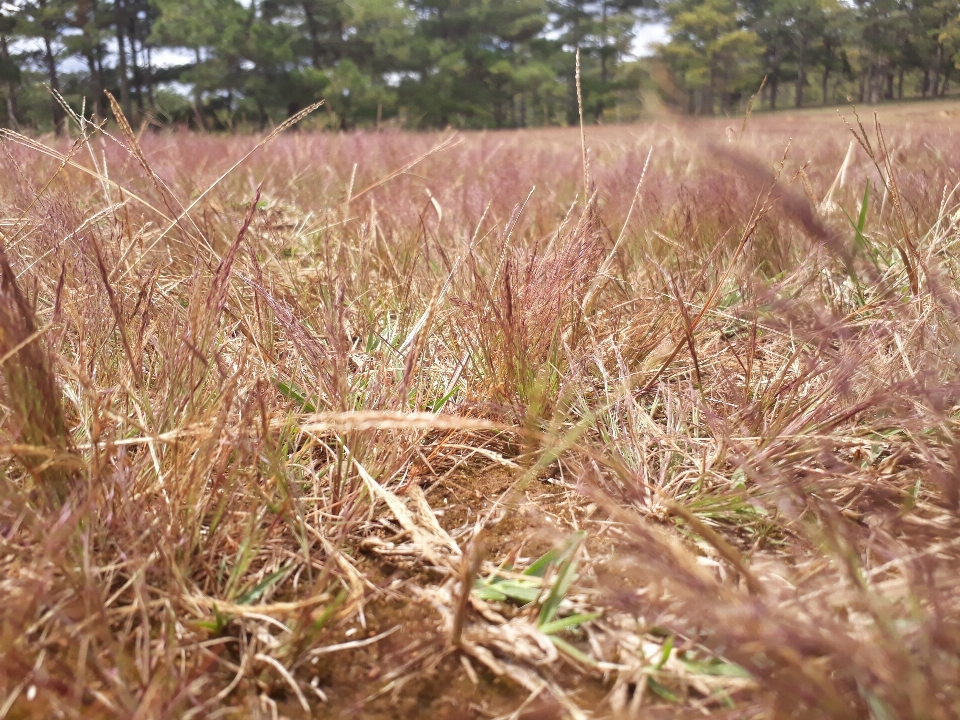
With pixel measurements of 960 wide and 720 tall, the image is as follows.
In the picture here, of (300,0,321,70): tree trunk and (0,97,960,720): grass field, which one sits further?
(300,0,321,70): tree trunk

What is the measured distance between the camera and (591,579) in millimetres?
695

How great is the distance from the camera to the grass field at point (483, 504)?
0.53 m

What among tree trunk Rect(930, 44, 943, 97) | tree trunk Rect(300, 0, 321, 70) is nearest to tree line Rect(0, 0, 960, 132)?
tree trunk Rect(300, 0, 321, 70)

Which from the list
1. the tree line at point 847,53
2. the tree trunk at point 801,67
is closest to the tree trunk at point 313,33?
the tree trunk at point 801,67

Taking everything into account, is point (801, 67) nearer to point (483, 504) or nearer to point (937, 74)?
point (937, 74)

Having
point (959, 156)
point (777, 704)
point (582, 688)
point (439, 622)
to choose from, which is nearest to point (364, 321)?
point (439, 622)

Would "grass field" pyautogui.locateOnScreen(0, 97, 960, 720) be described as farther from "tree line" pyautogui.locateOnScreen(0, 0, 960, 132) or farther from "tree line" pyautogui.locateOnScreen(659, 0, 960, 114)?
"tree line" pyautogui.locateOnScreen(0, 0, 960, 132)

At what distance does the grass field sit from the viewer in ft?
1.73

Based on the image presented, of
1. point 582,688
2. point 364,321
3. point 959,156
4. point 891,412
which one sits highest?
point 959,156

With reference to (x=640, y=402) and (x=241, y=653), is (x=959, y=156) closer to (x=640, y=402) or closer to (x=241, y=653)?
(x=640, y=402)

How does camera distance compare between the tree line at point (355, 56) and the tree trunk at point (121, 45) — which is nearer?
the tree line at point (355, 56)

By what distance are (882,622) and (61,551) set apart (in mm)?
708

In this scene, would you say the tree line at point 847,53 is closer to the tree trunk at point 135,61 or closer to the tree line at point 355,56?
the tree line at point 355,56

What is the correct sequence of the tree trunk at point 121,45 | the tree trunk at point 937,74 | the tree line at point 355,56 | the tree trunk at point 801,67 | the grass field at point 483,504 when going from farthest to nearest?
the tree trunk at point 121,45
the tree line at point 355,56
the tree trunk at point 801,67
the tree trunk at point 937,74
the grass field at point 483,504
